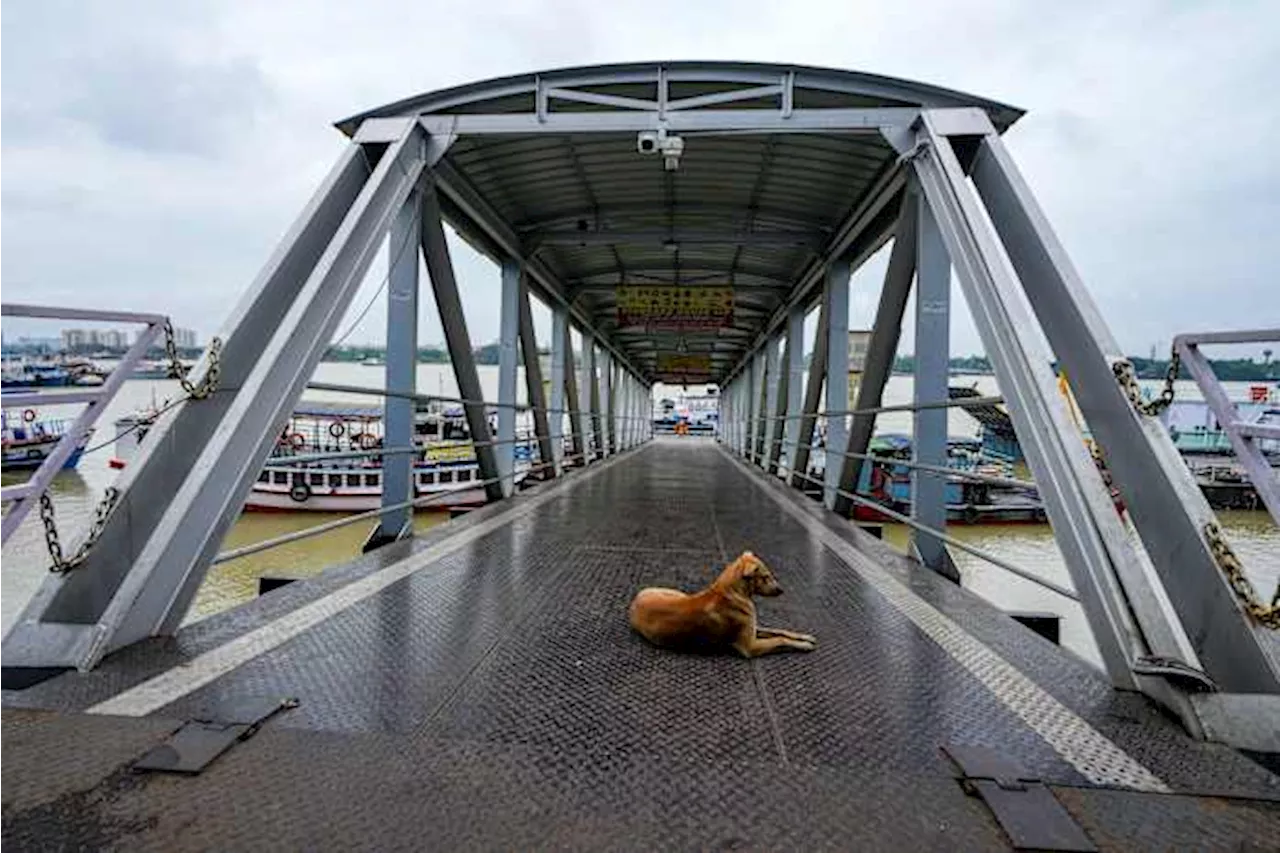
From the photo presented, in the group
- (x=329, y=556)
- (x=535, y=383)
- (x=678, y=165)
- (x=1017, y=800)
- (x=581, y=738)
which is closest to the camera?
(x=1017, y=800)

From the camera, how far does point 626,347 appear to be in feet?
70.8

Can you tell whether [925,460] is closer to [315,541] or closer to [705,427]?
[315,541]

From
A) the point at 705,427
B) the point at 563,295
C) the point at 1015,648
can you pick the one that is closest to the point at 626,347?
the point at 563,295

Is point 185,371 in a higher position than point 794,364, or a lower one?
lower

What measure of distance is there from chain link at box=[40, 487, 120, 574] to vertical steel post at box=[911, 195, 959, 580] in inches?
171

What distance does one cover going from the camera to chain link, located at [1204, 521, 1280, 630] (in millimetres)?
1978

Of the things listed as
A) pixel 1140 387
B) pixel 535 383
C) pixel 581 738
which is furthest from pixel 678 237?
pixel 581 738

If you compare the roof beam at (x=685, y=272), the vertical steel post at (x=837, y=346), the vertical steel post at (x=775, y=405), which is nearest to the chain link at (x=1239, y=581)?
the vertical steel post at (x=837, y=346)

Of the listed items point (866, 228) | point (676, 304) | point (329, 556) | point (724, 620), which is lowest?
point (329, 556)

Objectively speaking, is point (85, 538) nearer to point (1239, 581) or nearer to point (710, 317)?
point (1239, 581)

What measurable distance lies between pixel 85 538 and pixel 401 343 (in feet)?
9.91

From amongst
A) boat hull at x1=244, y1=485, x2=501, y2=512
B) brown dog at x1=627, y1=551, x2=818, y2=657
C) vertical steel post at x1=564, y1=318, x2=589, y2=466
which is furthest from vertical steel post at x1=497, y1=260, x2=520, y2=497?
boat hull at x1=244, y1=485, x2=501, y2=512

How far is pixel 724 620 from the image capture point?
264cm

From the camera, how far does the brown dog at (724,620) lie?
2635 millimetres
